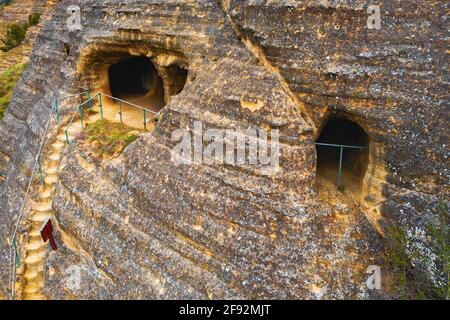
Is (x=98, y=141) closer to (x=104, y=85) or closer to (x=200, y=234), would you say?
(x=104, y=85)

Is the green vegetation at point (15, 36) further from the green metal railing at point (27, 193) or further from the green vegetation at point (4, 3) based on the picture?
the green metal railing at point (27, 193)

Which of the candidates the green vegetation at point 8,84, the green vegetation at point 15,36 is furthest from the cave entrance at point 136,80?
the green vegetation at point 15,36

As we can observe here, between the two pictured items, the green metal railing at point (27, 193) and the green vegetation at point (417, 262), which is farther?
the green metal railing at point (27, 193)

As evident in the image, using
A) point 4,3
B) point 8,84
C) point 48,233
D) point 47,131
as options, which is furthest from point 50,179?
point 4,3

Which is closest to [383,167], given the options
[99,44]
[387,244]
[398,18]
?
[387,244]

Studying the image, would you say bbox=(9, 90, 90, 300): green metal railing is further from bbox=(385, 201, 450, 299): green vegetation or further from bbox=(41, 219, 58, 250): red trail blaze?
bbox=(385, 201, 450, 299): green vegetation

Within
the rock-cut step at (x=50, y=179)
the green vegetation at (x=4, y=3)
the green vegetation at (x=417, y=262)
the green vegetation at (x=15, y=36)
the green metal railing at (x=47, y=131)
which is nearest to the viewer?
the green vegetation at (x=417, y=262)

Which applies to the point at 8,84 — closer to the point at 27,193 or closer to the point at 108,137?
the point at 27,193
